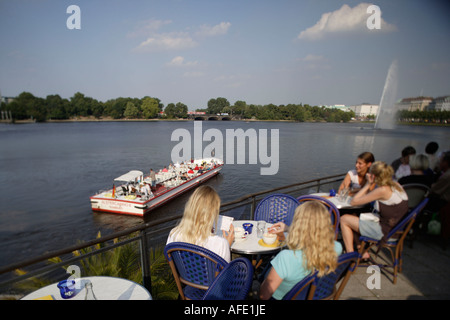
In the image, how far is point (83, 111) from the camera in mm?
130375

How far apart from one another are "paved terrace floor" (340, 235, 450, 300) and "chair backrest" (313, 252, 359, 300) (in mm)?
1325

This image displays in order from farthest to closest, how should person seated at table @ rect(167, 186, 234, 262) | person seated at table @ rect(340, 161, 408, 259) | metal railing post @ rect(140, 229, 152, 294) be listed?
person seated at table @ rect(340, 161, 408, 259)
metal railing post @ rect(140, 229, 152, 294)
person seated at table @ rect(167, 186, 234, 262)

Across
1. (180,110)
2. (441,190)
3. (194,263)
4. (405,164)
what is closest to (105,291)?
(194,263)

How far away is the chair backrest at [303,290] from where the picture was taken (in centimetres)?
193

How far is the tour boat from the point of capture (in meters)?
17.5

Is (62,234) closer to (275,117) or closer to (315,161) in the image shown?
(315,161)

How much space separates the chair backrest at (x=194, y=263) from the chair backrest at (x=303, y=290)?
65 centimetres

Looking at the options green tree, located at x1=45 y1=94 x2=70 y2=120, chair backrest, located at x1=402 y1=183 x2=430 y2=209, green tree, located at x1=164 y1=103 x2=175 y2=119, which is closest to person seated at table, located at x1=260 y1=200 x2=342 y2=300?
chair backrest, located at x1=402 y1=183 x2=430 y2=209

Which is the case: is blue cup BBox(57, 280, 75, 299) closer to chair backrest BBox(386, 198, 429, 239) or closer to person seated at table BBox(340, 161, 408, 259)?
person seated at table BBox(340, 161, 408, 259)

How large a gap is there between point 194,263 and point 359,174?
4167 millimetres

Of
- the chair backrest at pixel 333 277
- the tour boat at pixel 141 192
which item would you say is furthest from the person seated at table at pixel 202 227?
the tour boat at pixel 141 192
